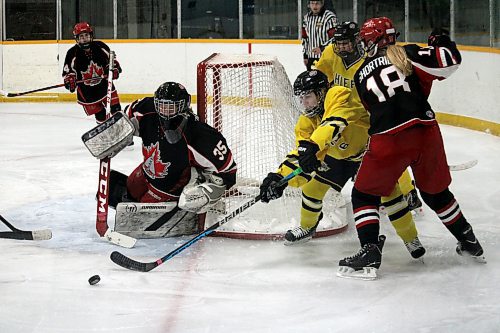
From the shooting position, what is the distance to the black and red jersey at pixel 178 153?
357 cm

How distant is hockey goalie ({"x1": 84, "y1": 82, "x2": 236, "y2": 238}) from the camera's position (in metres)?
3.55

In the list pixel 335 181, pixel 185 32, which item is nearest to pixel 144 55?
pixel 185 32

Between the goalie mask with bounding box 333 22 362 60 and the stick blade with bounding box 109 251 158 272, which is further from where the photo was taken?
the goalie mask with bounding box 333 22 362 60

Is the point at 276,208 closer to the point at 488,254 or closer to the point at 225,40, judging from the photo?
the point at 488,254

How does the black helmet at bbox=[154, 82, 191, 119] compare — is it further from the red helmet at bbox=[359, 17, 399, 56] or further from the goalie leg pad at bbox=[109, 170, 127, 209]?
the red helmet at bbox=[359, 17, 399, 56]

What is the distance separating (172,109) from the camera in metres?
3.47

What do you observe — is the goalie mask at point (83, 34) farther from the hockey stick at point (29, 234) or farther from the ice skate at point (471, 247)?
the ice skate at point (471, 247)

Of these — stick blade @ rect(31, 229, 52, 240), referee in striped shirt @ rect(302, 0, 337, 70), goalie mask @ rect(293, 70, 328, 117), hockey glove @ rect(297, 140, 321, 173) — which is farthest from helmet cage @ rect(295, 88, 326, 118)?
referee in striped shirt @ rect(302, 0, 337, 70)

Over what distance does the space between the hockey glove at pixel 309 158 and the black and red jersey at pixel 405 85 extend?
0.23 meters

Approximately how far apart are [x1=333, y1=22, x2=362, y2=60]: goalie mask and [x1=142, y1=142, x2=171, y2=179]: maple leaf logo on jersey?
0.97 metres

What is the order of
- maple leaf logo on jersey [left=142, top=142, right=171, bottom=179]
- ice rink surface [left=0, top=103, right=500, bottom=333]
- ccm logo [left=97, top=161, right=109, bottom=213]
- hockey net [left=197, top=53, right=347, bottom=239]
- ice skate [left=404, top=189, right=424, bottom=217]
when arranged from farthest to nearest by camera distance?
ice skate [left=404, top=189, right=424, bottom=217]
hockey net [left=197, top=53, right=347, bottom=239]
ccm logo [left=97, top=161, right=109, bottom=213]
maple leaf logo on jersey [left=142, top=142, right=171, bottom=179]
ice rink surface [left=0, top=103, right=500, bottom=333]

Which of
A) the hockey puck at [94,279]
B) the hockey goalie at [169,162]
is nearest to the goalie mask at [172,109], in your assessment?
the hockey goalie at [169,162]

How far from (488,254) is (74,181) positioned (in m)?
2.52

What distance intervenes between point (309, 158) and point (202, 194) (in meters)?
0.56
